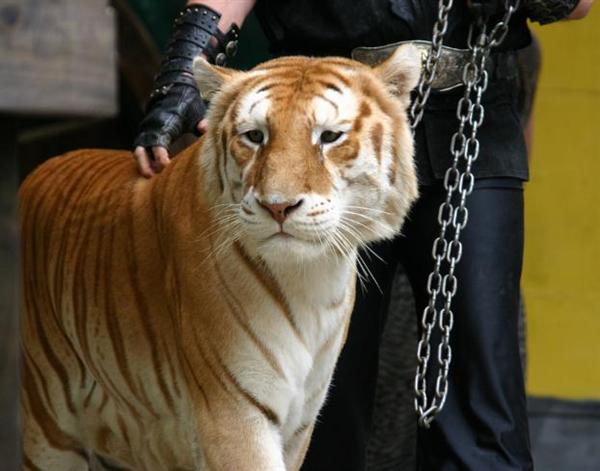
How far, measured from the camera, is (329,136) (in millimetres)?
3344

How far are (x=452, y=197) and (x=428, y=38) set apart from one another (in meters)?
0.40

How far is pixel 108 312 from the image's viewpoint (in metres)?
3.87

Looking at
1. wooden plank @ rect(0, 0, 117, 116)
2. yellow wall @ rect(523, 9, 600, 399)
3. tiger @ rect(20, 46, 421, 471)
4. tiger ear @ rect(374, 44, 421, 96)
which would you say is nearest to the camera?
wooden plank @ rect(0, 0, 117, 116)

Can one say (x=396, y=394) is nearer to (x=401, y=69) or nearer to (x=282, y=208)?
(x=401, y=69)

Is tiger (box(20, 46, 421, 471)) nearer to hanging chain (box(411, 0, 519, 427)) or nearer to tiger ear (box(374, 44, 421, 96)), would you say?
tiger ear (box(374, 44, 421, 96))

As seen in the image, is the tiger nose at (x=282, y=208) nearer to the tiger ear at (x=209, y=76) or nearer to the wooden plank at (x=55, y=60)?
the tiger ear at (x=209, y=76)

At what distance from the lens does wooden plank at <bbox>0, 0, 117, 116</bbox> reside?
219 cm

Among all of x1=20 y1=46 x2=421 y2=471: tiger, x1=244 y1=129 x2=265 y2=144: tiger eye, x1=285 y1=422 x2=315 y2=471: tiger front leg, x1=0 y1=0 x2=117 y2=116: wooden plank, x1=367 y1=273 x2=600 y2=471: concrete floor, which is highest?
x1=0 y1=0 x2=117 y2=116: wooden plank

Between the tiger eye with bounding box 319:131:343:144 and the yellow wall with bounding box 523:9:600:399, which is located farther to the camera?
the yellow wall with bounding box 523:9:600:399

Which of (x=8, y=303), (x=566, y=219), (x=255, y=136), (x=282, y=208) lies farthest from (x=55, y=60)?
(x=566, y=219)

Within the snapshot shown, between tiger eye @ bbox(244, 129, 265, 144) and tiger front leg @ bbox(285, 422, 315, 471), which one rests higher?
tiger eye @ bbox(244, 129, 265, 144)

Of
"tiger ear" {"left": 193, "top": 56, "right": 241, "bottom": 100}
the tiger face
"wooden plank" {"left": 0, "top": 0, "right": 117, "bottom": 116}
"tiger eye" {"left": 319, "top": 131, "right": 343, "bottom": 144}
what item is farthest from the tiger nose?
"wooden plank" {"left": 0, "top": 0, "right": 117, "bottom": 116}

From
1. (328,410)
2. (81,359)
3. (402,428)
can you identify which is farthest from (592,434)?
(81,359)

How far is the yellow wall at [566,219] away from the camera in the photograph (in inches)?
239
